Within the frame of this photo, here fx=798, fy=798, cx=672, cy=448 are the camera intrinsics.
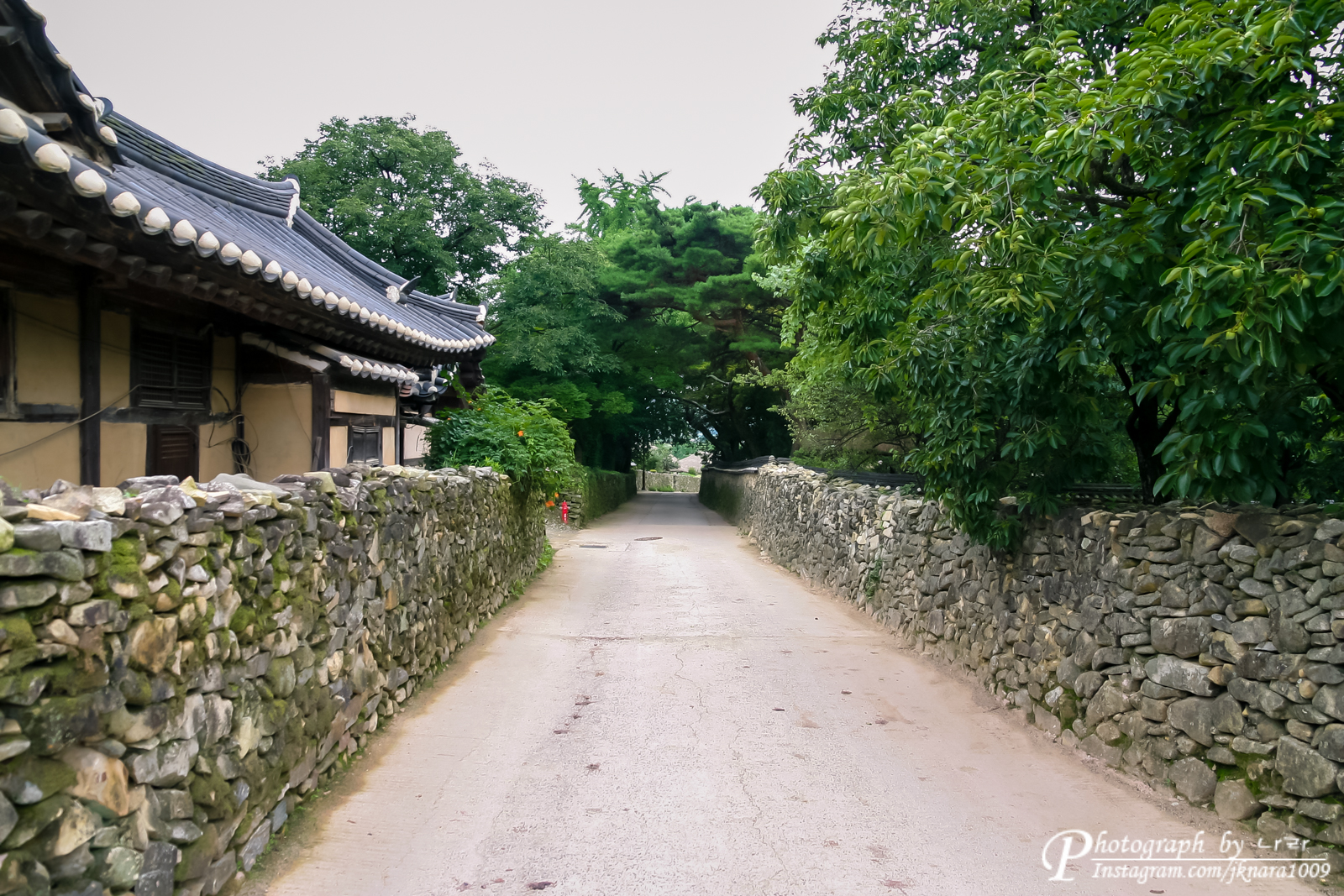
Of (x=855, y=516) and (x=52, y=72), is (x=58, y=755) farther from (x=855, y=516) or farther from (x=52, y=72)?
(x=855, y=516)

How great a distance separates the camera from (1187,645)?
4422mm

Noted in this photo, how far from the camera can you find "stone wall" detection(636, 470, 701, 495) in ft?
207

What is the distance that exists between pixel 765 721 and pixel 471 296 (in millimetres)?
20674

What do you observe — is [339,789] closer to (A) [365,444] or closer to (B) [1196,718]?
(A) [365,444]

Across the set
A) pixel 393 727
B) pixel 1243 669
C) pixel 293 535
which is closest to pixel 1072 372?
pixel 1243 669

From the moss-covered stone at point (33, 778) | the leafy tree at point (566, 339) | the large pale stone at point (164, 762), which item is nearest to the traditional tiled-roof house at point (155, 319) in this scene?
the moss-covered stone at point (33, 778)

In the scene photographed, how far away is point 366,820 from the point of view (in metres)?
4.29

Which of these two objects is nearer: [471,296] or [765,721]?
[765,721]

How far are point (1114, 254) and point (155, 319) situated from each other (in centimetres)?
615

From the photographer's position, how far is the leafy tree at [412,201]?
21062mm

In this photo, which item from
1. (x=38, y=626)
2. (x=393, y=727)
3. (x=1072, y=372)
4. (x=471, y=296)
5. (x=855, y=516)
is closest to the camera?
(x=38, y=626)

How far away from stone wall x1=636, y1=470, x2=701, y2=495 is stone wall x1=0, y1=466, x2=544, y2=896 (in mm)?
55968

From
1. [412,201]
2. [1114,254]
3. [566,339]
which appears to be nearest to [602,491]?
[566,339]

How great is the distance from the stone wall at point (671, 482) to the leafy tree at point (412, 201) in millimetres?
37664
